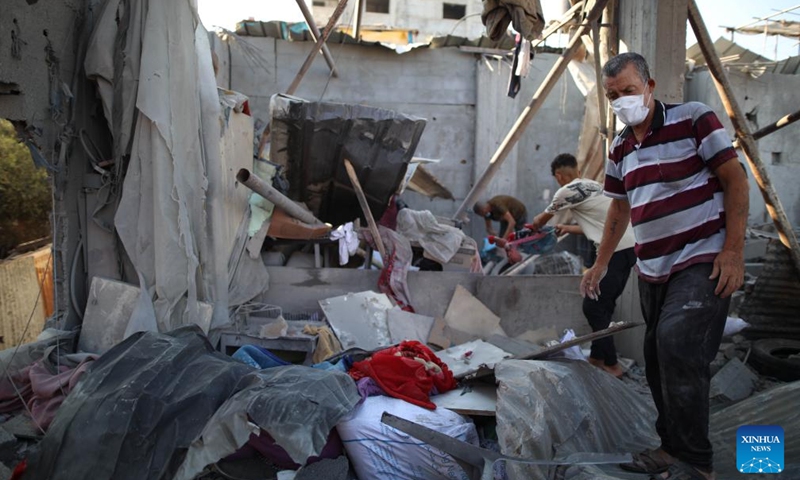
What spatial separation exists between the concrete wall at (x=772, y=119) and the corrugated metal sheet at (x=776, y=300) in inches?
287

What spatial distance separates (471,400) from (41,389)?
255cm

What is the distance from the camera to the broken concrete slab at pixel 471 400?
3244 mm

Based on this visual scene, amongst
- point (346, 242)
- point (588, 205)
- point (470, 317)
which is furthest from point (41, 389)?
point (588, 205)

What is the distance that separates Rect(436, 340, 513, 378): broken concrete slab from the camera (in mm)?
4559

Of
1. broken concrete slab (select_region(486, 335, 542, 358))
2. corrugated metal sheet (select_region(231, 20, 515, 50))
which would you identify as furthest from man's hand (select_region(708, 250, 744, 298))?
corrugated metal sheet (select_region(231, 20, 515, 50))

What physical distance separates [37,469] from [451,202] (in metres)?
8.31

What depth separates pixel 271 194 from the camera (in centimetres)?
548

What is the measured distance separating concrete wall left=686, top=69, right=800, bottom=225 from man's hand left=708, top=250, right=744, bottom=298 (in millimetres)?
10402

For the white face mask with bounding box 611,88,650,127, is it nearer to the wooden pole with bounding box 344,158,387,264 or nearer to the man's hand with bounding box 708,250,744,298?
the man's hand with bounding box 708,250,744,298

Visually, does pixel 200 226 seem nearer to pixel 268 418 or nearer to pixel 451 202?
pixel 268 418

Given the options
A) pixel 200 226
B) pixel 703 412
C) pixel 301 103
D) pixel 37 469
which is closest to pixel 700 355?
pixel 703 412

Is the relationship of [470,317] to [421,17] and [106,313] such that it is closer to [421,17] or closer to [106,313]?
[106,313]

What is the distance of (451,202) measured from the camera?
415 inches

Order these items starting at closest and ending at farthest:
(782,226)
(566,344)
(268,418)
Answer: (268,418) < (566,344) < (782,226)
